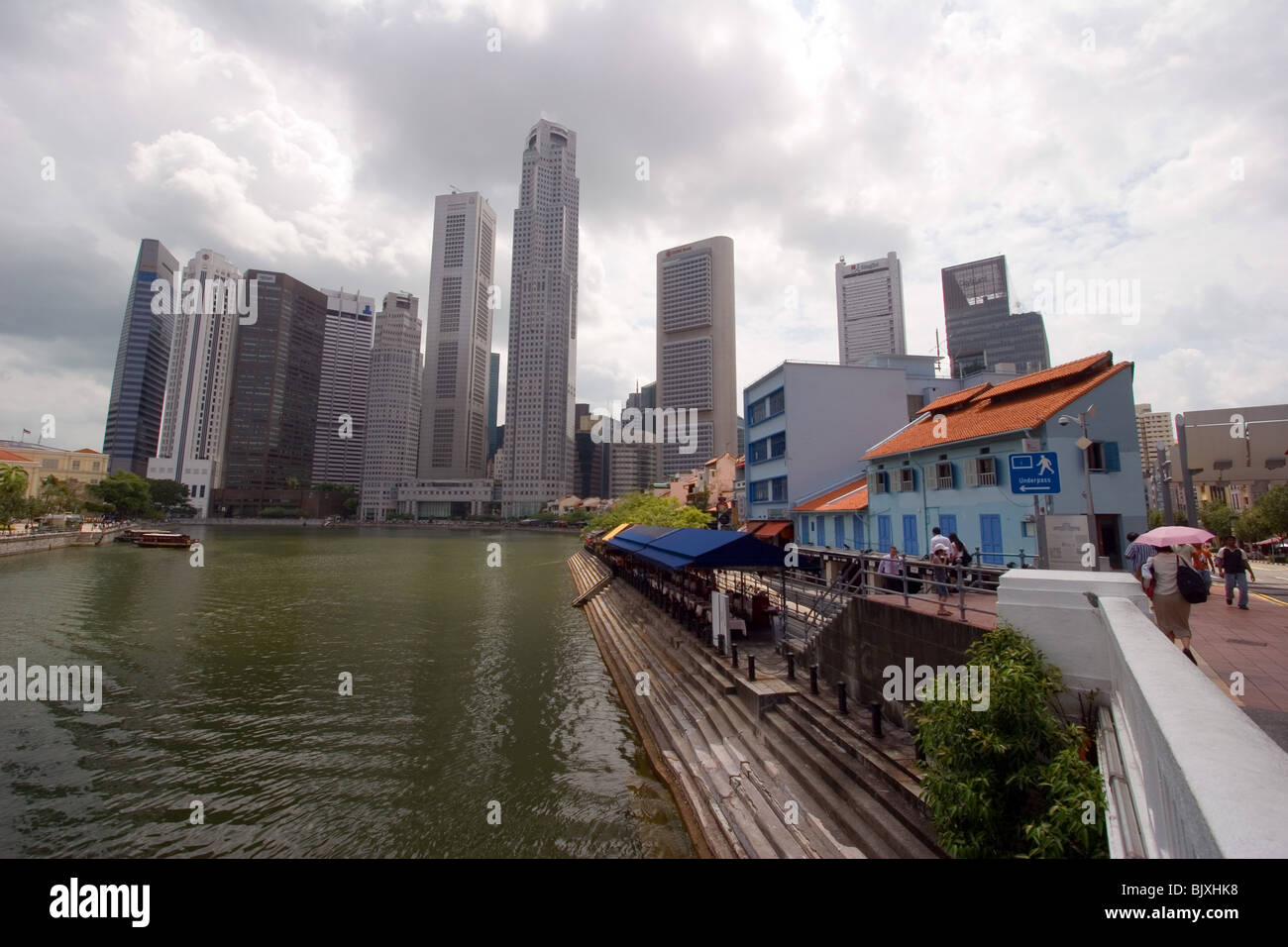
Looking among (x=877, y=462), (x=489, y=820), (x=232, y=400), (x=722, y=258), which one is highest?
(x=722, y=258)

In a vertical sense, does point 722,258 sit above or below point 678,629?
above

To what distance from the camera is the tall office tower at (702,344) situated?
189375 millimetres

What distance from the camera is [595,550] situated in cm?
6184

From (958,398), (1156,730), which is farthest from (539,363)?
(1156,730)

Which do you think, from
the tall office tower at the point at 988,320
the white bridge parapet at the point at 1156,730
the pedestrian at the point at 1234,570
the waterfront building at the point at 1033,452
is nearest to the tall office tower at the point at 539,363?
the tall office tower at the point at 988,320

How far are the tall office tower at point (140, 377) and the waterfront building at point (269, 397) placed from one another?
3339cm

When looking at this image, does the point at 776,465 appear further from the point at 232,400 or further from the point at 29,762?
the point at 232,400

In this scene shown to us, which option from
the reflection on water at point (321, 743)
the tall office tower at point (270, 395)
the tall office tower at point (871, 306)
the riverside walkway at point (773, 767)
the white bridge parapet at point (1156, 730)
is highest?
the tall office tower at point (871, 306)

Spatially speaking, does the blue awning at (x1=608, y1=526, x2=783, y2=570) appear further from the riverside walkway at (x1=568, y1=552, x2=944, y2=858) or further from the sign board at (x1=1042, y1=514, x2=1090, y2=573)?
the sign board at (x1=1042, y1=514, x2=1090, y2=573)

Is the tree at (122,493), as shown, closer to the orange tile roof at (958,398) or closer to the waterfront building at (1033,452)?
the orange tile roof at (958,398)
